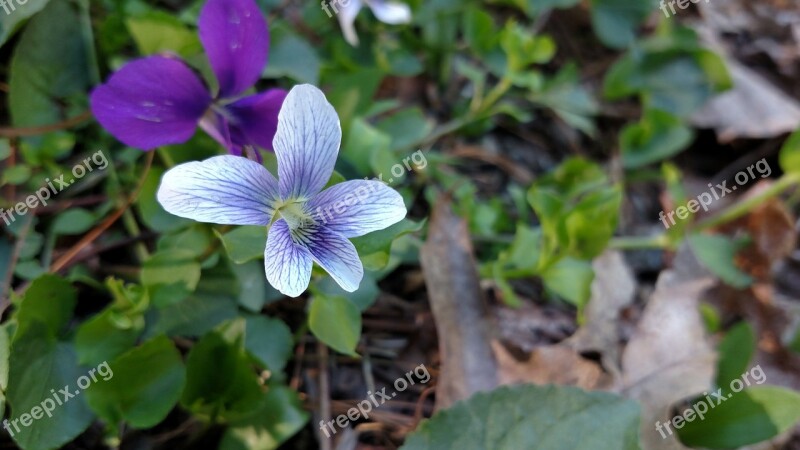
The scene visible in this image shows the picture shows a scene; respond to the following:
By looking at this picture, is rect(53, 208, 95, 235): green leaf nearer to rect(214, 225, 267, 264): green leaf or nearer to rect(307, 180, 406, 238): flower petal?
rect(214, 225, 267, 264): green leaf

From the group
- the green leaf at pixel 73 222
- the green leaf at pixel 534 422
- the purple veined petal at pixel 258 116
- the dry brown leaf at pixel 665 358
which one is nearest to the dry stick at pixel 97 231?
the green leaf at pixel 73 222

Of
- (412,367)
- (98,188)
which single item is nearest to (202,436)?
(412,367)

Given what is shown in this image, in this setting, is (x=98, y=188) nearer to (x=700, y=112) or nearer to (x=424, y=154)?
(x=424, y=154)

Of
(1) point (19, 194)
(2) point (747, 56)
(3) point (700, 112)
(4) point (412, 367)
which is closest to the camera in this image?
(1) point (19, 194)

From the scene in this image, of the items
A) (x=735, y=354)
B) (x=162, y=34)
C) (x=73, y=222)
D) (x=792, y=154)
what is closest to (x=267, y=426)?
(x=73, y=222)

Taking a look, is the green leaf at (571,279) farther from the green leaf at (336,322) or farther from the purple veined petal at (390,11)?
the purple veined petal at (390,11)

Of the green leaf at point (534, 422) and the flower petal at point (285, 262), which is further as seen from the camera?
the green leaf at point (534, 422)
